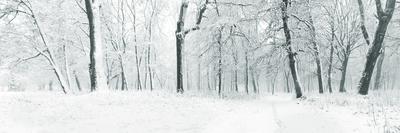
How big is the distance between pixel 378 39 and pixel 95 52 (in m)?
15.2

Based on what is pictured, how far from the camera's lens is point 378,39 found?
17234mm

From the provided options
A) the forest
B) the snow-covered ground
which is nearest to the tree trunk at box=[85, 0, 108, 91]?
the forest

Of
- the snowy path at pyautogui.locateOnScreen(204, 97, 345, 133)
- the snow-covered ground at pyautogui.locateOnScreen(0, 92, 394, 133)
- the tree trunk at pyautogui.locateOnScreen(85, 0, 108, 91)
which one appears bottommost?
the snowy path at pyautogui.locateOnScreen(204, 97, 345, 133)

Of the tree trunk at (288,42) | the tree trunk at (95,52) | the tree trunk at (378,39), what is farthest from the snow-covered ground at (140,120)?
the tree trunk at (288,42)

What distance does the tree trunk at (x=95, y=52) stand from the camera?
44.6 ft

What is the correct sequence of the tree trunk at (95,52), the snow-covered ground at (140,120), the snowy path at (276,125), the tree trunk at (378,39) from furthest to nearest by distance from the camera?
1. the tree trunk at (378,39)
2. the tree trunk at (95,52)
3. the snowy path at (276,125)
4. the snow-covered ground at (140,120)

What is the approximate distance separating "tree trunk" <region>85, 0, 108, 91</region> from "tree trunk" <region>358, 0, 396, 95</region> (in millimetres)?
14625

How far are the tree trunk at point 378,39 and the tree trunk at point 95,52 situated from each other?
576 inches

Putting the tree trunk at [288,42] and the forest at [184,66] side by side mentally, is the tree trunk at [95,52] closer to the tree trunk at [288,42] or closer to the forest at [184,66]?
the forest at [184,66]

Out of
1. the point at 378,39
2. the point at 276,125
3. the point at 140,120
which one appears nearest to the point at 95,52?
the point at 140,120

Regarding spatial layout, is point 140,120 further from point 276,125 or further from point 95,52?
point 95,52

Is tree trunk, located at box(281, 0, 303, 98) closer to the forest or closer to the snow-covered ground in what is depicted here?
the forest

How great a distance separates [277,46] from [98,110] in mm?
13413

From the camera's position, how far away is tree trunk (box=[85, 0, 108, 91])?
13602 millimetres
